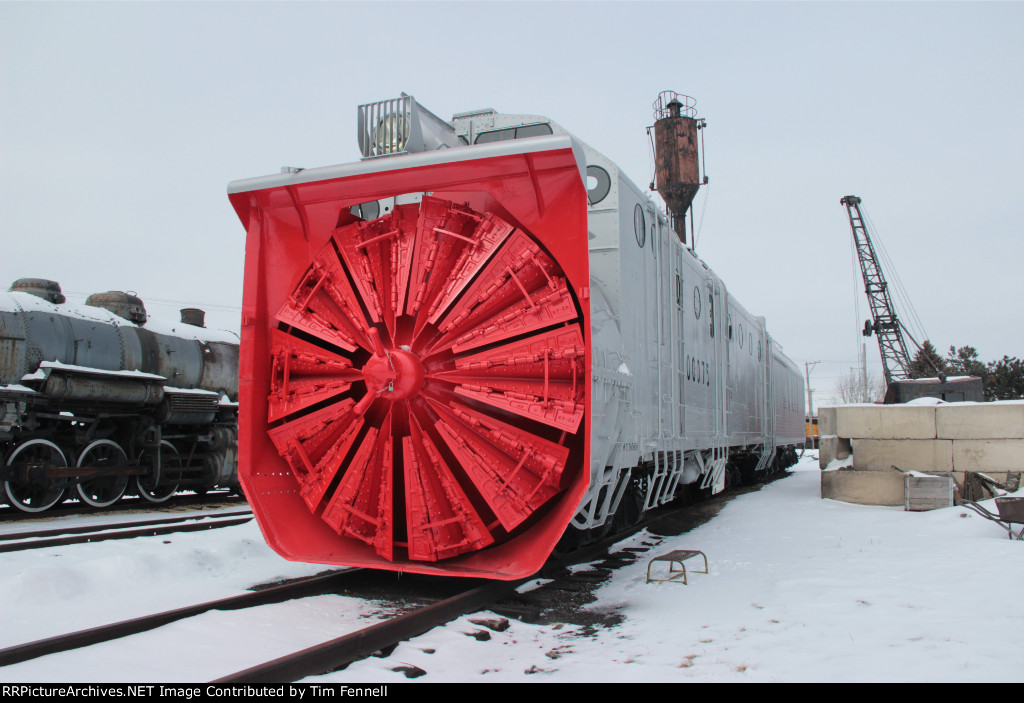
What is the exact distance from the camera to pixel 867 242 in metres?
48.5

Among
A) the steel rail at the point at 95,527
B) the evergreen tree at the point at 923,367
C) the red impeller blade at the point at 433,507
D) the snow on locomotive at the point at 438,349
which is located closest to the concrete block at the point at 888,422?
the snow on locomotive at the point at 438,349

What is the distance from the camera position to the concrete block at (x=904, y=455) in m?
11.0

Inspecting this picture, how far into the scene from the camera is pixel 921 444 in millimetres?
11148

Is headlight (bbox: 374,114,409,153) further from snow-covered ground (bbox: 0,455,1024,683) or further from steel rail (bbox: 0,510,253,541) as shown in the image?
steel rail (bbox: 0,510,253,541)

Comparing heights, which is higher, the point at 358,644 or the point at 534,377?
the point at 534,377

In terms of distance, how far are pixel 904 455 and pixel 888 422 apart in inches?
22.1

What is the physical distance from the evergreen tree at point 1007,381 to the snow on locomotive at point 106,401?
115 feet

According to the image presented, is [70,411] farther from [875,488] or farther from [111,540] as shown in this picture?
[875,488]

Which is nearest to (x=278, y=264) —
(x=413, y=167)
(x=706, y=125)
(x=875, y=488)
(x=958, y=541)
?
(x=413, y=167)

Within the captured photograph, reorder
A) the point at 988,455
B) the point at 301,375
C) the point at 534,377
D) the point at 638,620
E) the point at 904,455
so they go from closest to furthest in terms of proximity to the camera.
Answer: the point at 534,377 < the point at 638,620 < the point at 301,375 < the point at 988,455 < the point at 904,455

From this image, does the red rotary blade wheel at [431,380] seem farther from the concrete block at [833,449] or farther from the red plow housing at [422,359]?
the concrete block at [833,449]

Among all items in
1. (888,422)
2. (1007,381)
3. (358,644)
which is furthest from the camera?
(1007,381)

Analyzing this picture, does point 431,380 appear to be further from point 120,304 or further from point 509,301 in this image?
point 120,304

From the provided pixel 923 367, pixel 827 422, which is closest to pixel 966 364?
pixel 923 367
